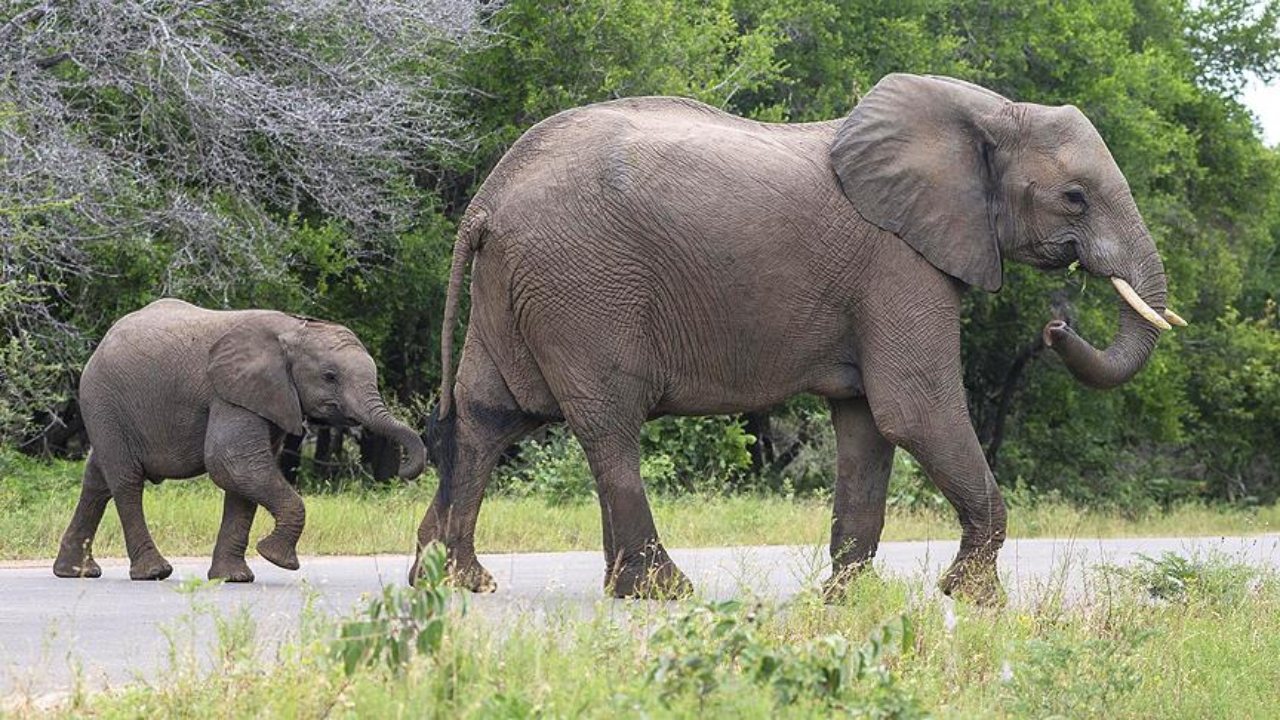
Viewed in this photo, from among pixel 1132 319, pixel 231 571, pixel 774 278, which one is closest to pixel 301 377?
pixel 231 571

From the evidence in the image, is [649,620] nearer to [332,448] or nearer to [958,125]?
[958,125]

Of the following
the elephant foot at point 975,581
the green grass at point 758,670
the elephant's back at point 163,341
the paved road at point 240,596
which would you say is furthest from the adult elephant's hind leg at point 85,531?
the elephant foot at point 975,581

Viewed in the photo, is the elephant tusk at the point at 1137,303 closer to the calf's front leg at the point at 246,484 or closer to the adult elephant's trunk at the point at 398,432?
the adult elephant's trunk at the point at 398,432

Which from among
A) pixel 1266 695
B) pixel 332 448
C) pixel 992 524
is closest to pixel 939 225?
pixel 992 524

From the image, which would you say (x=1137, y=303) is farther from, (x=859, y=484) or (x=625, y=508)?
(x=625, y=508)

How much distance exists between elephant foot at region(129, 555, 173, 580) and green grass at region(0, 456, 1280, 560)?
2.51 meters

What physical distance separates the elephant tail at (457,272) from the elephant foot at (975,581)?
286 cm

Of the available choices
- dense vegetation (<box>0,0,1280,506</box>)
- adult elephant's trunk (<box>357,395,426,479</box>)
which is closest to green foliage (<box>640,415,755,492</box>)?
dense vegetation (<box>0,0,1280,506</box>)

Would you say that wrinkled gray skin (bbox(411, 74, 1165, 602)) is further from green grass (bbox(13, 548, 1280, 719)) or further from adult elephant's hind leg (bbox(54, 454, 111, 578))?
adult elephant's hind leg (bbox(54, 454, 111, 578))

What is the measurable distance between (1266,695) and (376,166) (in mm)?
16612

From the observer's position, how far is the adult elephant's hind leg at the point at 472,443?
1121 cm

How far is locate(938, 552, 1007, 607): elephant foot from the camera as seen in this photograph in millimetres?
10273

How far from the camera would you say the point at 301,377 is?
1257cm

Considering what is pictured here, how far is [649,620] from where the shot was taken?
825cm
